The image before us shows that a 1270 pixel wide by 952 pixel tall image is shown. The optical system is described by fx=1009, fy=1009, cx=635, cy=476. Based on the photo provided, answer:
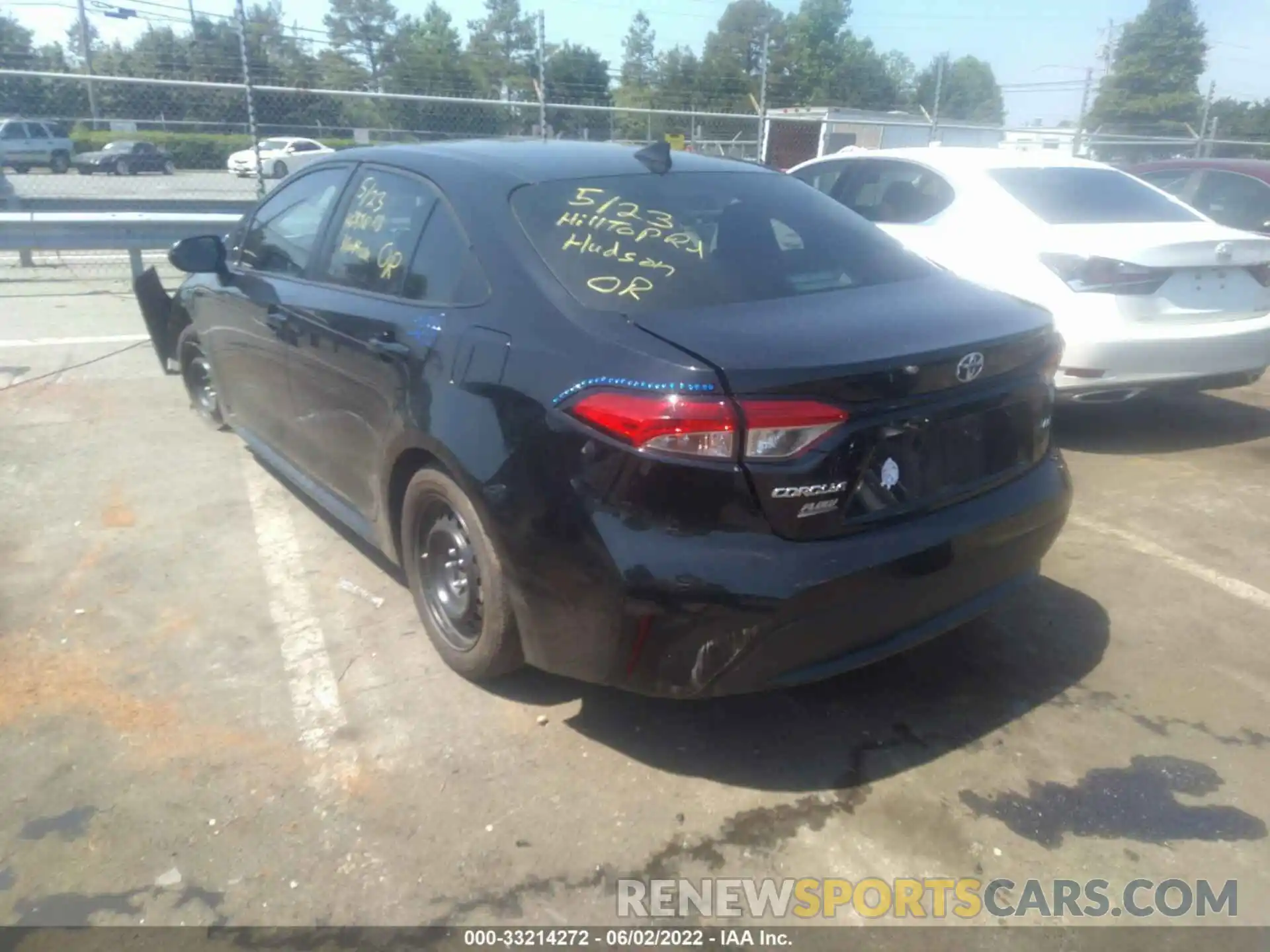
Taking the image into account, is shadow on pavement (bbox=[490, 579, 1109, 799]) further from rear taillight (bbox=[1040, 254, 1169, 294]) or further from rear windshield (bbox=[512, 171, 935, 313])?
rear taillight (bbox=[1040, 254, 1169, 294])

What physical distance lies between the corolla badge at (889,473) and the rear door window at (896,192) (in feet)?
12.5

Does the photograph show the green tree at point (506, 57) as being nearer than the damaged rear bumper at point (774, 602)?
No

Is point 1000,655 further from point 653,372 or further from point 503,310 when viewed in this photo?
point 503,310

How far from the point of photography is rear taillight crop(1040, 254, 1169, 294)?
5172 mm

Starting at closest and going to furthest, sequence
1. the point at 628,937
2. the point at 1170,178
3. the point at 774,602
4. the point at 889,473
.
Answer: the point at 628,937, the point at 774,602, the point at 889,473, the point at 1170,178

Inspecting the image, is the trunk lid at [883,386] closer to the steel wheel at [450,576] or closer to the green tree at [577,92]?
the steel wheel at [450,576]

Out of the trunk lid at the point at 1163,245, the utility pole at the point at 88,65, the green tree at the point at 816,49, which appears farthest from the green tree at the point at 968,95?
the trunk lid at the point at 1163,245

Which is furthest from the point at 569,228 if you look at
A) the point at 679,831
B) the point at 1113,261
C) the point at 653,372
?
the point at 1113,261

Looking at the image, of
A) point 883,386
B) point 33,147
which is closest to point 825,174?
point 883,386

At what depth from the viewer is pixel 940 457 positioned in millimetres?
2777

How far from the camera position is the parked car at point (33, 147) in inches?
583

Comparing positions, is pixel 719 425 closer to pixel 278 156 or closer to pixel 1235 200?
pixel 1235 200

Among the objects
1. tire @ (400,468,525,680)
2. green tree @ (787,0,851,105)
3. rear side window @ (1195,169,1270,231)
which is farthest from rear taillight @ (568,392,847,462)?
green tree @ (787,0,851,105)

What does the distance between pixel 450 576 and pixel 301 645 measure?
28.2 inches
